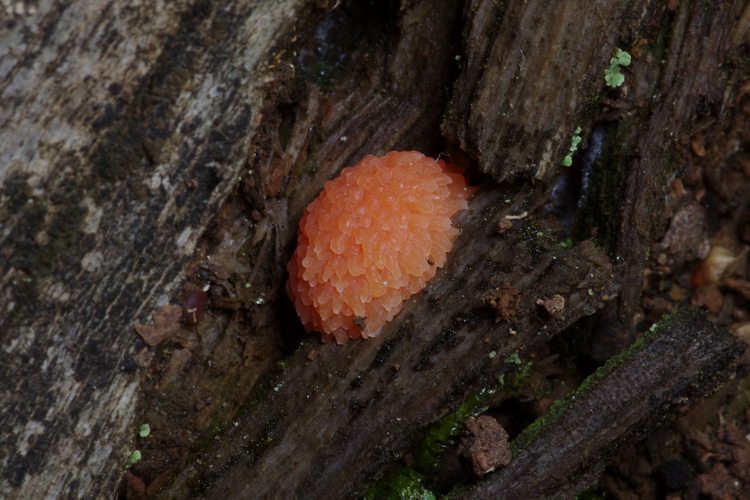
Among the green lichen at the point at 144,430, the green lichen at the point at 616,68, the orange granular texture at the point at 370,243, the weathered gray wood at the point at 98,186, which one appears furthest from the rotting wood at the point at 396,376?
the green lichen at the point at 616,68

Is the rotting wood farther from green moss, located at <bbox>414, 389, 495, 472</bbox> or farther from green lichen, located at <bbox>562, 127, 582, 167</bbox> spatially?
green lichen, located at <bbox>562, 127, 582, 167</bbox>

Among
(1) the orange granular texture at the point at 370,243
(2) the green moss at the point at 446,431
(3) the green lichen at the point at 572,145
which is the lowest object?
(2) the green moss at the point at 446,431

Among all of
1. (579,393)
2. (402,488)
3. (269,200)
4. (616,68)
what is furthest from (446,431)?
(616,68)

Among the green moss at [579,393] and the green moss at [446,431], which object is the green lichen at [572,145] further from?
the green moss at [446,431]

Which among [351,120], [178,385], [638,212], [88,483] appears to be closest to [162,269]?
[178,385]

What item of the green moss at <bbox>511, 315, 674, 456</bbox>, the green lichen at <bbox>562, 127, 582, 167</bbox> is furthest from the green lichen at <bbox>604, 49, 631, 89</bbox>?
the green moss at <bbox>511, 315, 674, 456</bbox>

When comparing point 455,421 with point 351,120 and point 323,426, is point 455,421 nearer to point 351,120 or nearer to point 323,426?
point 323,426
